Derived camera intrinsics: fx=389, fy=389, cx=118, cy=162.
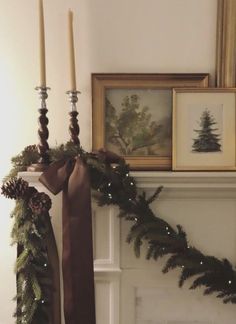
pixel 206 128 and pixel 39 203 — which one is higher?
pixel 206 128

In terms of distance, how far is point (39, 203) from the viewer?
1237 millimetres

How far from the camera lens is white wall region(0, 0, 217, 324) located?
146 centimetres

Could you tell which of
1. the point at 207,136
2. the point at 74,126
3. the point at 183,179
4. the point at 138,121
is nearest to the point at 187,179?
the point at 183,179

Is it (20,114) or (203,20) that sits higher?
(203,20)

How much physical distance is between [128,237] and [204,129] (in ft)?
1.54

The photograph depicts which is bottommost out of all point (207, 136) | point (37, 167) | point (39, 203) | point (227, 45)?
point (39, 203)

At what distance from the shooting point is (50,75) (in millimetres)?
1487

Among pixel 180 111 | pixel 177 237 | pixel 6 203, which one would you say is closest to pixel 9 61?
pixel 6 203

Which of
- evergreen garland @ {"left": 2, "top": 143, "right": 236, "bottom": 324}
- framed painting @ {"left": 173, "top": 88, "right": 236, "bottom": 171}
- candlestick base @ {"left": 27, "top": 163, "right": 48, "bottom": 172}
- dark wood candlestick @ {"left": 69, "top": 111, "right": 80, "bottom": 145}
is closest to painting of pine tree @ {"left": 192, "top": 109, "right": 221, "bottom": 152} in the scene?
framed painting @ {"left": 173, "top": 88, "right": 236, "bottom": 171}

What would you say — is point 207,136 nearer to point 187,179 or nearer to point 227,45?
point 187,179

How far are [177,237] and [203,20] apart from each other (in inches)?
31.7

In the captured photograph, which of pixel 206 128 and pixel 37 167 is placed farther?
pixel 206 128

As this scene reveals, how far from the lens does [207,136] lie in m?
1.39

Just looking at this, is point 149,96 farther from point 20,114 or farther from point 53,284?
point 53,284
